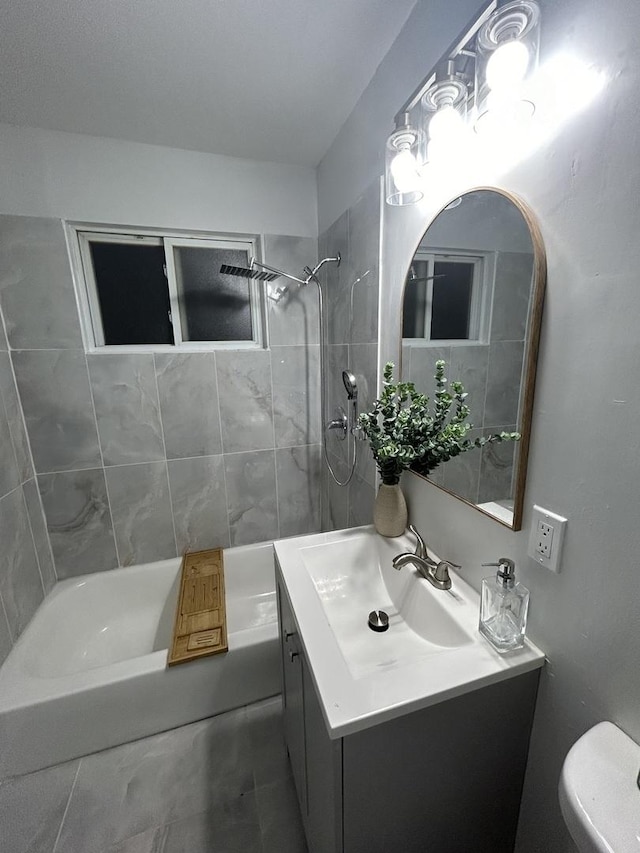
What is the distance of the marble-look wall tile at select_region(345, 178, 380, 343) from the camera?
127 cm

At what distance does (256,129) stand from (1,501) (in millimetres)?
1962

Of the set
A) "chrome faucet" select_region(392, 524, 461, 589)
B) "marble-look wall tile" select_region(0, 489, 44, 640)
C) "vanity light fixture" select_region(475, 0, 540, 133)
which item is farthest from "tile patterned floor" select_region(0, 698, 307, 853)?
"vanity light fixture" select_region(475, 0, 540, 133)

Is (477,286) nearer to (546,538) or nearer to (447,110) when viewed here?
(447,110)

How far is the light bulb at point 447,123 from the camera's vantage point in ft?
2.63

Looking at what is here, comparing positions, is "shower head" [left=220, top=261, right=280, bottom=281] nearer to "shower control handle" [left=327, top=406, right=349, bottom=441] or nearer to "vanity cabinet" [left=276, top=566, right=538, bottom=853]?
"shower control handle" [left=327, top=406, right=349, bottom=441]

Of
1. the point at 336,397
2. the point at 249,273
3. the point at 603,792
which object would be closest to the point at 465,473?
the point at 603,792

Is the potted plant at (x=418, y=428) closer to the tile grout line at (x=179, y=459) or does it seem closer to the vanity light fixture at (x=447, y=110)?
the vanity light fixture at (x=447, y=110)

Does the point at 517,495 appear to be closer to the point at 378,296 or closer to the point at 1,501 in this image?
the point at 378,296

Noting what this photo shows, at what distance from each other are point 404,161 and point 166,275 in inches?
54.3

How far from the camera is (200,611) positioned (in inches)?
64.6

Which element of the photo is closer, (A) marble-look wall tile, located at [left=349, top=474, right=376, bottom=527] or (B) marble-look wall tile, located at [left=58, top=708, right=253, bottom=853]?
(B) marble-look wall tile, located at [left=58, top=708, right=253, bottom=853]

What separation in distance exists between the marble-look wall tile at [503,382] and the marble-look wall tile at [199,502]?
61.6 inches

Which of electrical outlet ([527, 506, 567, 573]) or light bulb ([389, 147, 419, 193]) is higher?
light bulb ([389, 147, 419, 193])

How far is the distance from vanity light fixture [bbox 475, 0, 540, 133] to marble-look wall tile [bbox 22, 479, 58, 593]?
2.21 metres
